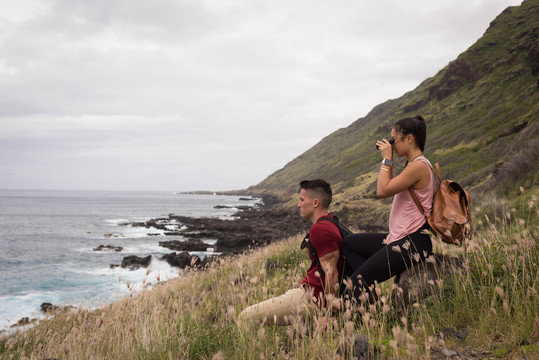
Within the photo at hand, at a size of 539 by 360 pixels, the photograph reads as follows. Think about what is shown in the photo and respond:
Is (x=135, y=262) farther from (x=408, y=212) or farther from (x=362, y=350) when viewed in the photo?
(x=362, y=350)

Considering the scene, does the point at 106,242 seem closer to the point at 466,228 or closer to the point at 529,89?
the point at 466,228

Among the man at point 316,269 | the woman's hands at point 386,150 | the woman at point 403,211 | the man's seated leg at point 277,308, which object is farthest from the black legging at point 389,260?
the woman's hands at point 386,150

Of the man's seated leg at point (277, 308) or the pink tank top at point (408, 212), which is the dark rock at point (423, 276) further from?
the man's seated leg at point (277, 308)

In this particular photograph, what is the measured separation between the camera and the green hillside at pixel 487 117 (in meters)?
17.4

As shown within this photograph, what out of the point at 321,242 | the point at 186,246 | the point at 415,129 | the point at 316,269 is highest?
the point at 415,129

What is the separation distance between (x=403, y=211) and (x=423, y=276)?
0.76m

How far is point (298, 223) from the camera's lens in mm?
40875

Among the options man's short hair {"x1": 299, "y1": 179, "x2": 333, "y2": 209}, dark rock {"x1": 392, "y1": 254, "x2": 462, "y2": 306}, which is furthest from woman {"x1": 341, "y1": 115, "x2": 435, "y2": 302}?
man's short hair {"x1": 299, "y1": 179, "x2": 333, "y2": 209}

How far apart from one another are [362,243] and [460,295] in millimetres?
1042

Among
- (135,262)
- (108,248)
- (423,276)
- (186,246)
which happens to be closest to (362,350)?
(423,276)

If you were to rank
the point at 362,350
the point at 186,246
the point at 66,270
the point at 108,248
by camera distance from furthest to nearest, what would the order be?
1. the point at 108,248
2. the point at 186,246
3. the point at 66,270
4. the point at 362,350

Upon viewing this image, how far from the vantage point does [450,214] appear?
3150mm

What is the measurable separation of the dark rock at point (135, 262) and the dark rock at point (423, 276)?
2364 cm

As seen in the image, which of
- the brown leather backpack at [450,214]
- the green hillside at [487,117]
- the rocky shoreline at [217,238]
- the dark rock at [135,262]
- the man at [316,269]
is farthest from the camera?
the rocky shoreline at [217,238]
